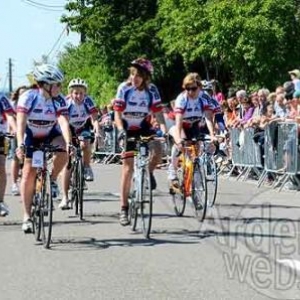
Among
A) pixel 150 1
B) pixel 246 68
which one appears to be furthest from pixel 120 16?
pixel 246 68

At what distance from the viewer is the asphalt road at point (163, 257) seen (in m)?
7.34

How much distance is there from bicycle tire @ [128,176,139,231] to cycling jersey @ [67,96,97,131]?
8.69 ft

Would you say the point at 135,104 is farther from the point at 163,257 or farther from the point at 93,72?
the point at 93,72

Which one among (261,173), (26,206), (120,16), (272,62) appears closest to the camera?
(26,206)

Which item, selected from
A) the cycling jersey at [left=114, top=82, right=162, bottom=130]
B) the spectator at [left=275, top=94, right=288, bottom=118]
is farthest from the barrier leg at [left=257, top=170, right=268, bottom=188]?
the cycling jersey at [left=114, top=82, right=162, bottom=130]

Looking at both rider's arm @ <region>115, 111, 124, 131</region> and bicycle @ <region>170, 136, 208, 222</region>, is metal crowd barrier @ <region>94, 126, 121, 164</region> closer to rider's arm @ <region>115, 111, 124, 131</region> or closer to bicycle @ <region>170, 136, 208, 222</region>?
bicycle @ <region>170, 136, 208, 222</region>

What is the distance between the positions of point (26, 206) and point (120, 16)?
94.1ft

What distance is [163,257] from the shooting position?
28.9 feet

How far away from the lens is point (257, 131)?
17.1 meters

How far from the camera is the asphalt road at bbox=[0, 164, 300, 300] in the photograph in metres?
7.34

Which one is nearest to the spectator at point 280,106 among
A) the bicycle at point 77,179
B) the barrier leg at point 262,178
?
the barrier leg at point 262,178

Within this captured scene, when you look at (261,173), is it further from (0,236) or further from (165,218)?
(0,236)

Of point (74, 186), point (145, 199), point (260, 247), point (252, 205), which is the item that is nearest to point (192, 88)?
point (252, 205)

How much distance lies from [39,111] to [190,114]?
8.58 feet
